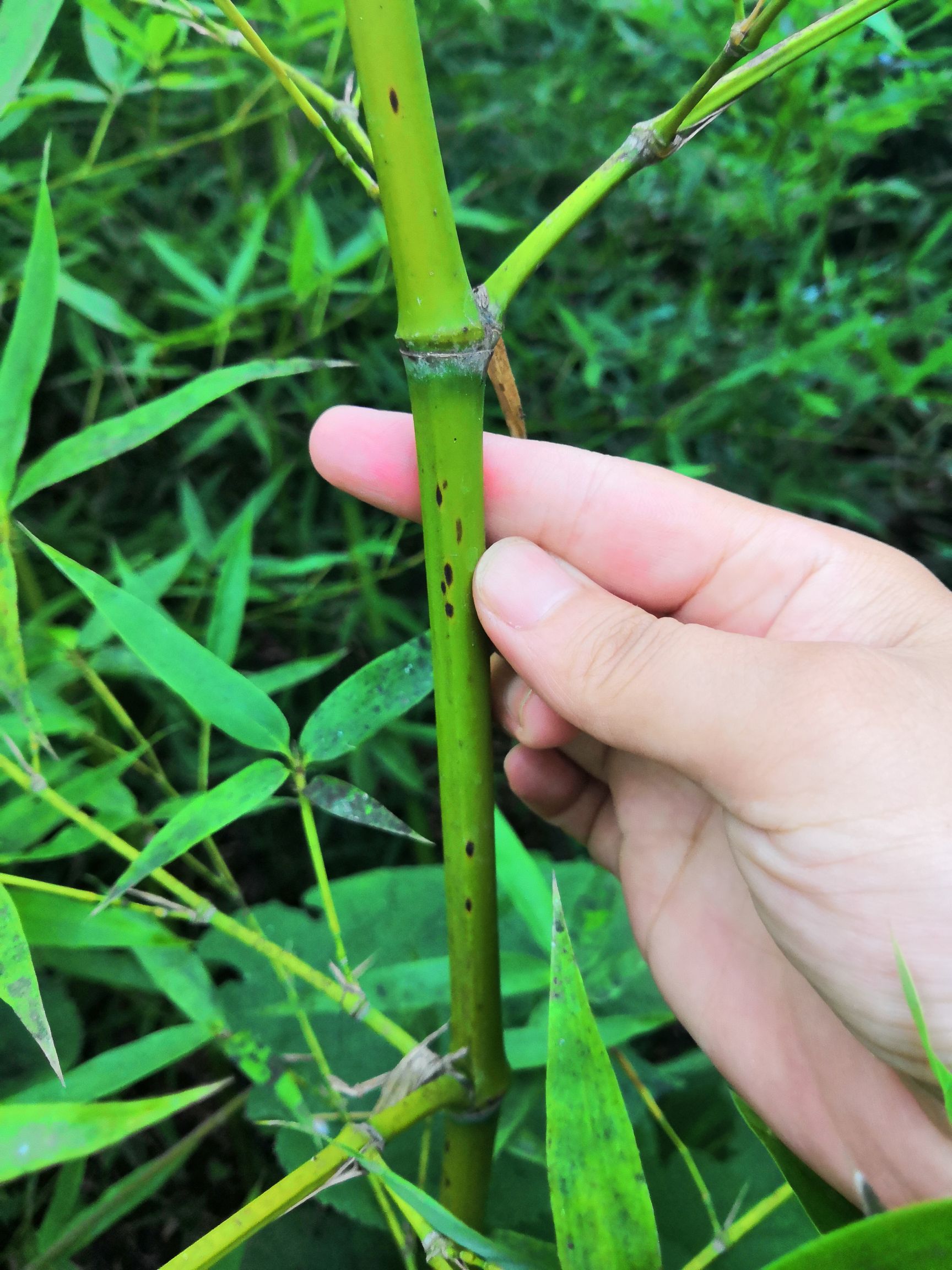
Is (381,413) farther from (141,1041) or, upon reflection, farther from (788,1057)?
(788,1057)

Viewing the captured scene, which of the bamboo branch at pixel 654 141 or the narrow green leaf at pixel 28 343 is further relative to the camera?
the narrow green leaf at pixel 28 343

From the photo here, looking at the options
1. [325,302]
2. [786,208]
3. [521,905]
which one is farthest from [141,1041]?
[786,208]

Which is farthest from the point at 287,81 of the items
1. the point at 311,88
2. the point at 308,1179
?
the point at 308,1179

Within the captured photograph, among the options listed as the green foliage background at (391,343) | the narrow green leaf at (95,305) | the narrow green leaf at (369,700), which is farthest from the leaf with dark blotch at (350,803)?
the narrow green leaf at (95,305)

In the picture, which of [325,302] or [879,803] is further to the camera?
[325,302]

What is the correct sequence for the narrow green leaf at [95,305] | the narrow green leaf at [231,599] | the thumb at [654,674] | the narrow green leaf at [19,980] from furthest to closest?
the narrow green leaf at [95,305] < the narrow green leaf at [231,599] < the thumb at [654,674] < the narrow green leaf at [19,980]

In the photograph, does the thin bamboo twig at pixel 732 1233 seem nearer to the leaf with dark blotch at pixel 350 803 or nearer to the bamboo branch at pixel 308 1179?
the bamboo branch at pixel 308 1179

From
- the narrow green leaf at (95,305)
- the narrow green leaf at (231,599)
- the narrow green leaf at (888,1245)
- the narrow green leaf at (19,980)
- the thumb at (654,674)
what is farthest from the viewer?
the narrow green leaf at (95,305)

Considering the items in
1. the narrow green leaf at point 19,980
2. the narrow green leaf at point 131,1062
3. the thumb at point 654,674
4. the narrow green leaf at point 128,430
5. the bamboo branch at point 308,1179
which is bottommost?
the narrow green leaf at point 131,1062

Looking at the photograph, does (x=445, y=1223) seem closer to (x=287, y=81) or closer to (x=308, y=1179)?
(x=308, y=1179)
